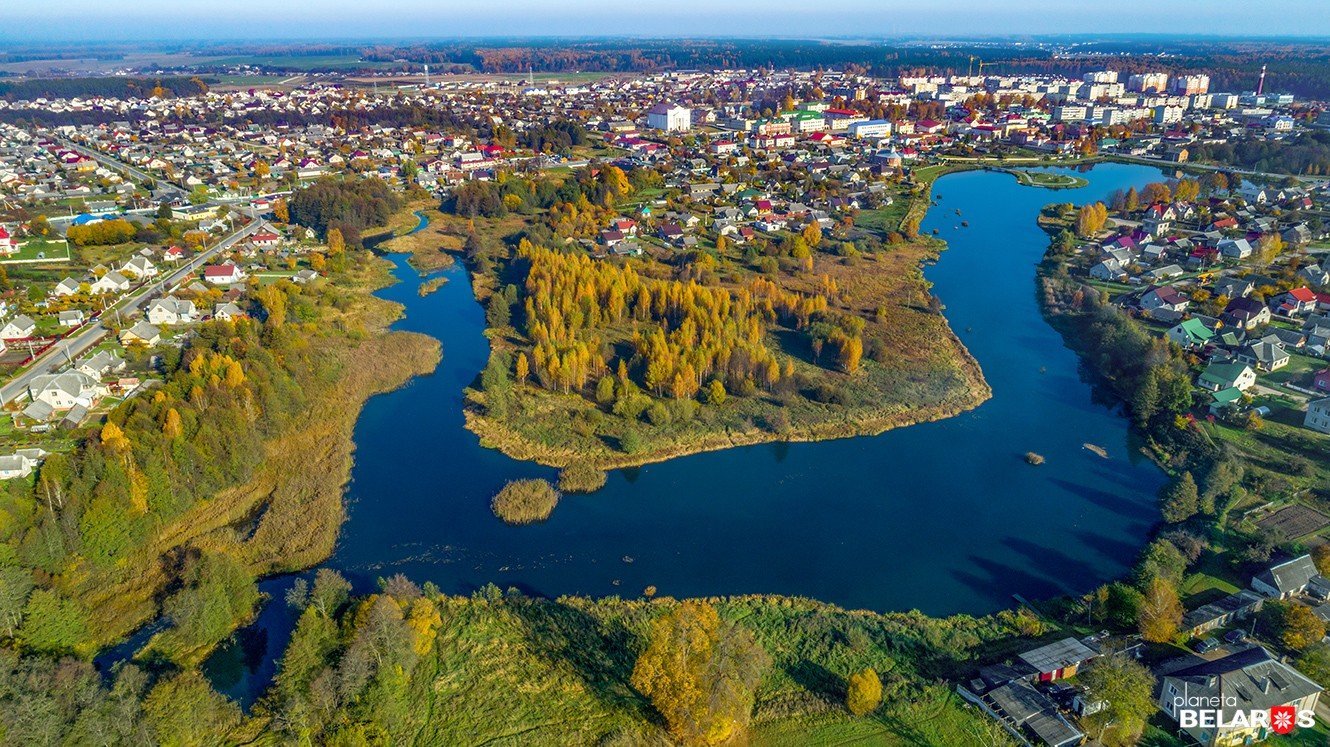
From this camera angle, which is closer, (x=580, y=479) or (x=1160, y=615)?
(x=1160, y=615)

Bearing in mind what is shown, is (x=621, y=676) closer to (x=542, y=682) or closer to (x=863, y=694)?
(x=542, y=682)

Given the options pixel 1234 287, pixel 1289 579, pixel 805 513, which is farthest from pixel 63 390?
pixel 1234 287

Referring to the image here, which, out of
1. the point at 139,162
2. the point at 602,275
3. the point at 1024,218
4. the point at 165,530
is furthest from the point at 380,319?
the point at 139,162

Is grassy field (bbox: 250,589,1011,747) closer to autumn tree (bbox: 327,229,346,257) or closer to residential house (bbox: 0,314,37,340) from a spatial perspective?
residential house (bbox: 0,314,37,340)

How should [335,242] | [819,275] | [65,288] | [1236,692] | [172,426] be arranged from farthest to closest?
[335,242], [819,275], [65,288], [172,426], [1236,692]

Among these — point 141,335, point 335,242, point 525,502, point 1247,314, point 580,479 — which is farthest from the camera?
point 335,242

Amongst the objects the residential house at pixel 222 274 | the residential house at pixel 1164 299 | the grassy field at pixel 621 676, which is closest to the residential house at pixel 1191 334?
the residential house at pixel 1164 299

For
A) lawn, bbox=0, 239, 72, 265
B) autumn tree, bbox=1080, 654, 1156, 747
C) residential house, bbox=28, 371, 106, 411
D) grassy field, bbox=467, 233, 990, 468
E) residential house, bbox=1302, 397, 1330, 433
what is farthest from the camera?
lawn, bbox=0, 239, 72, 265

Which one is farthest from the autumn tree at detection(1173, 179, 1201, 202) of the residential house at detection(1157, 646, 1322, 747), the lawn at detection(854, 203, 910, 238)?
the residential house at detection(1157, 646, 1322, 747)
